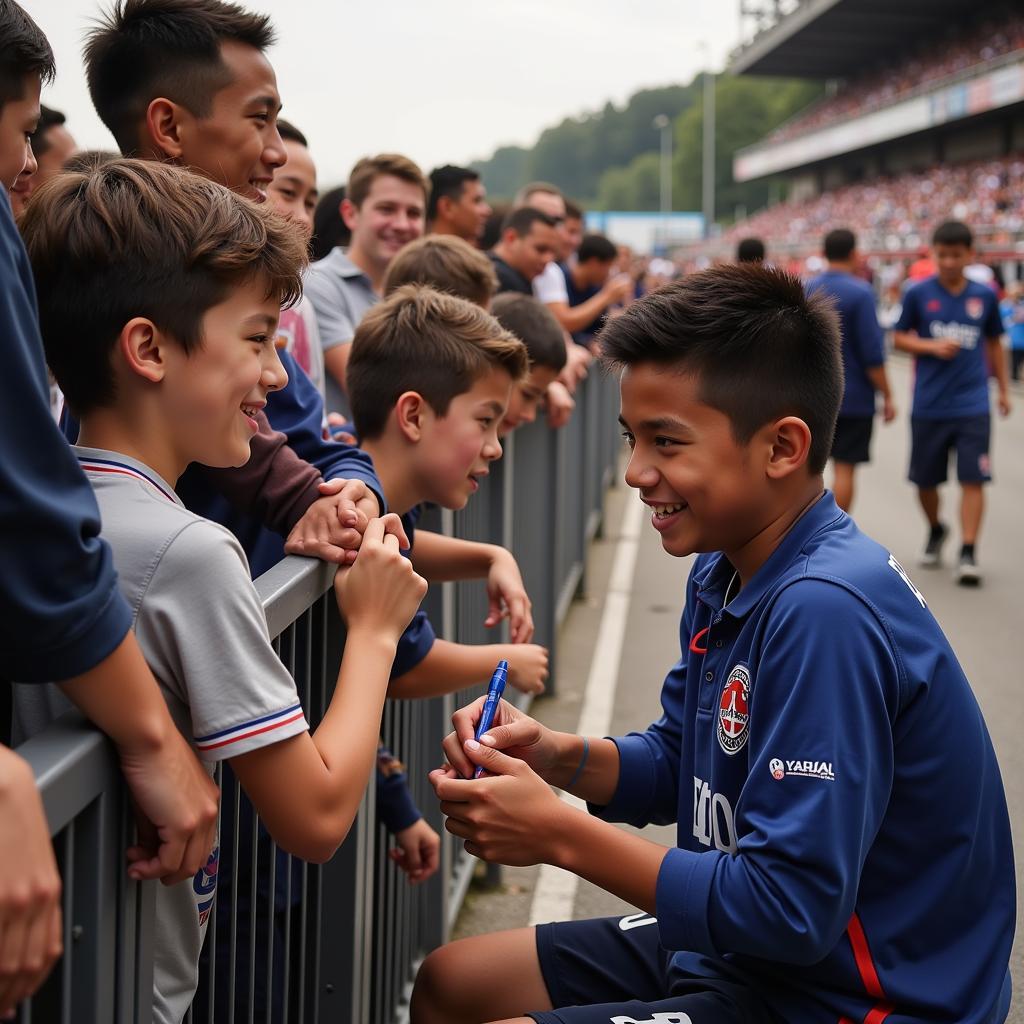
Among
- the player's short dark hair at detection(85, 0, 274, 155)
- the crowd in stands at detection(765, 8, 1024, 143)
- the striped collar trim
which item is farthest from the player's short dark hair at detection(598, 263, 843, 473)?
the crowd in stands at detection(765, 8, 1024, 143)

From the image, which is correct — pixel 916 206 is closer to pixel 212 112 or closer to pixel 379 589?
pixel 212 112

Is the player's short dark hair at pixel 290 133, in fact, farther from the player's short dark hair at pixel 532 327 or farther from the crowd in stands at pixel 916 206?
the crowd in stands at pixel 916 206

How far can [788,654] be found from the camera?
1920mm

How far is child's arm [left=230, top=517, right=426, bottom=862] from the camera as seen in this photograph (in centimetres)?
167

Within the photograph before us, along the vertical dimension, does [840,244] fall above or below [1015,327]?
above

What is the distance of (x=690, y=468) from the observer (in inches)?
85.0

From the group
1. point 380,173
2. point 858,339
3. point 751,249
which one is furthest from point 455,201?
point 751,249

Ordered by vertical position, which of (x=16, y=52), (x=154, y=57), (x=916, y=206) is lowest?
(x=16, y=52)

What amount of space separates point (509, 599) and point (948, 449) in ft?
21.3

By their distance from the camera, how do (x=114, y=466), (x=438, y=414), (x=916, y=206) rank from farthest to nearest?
(x=916, y=206)
(x=438, y=414)
(x=114, y=466)

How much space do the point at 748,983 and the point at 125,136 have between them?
2.12 meters

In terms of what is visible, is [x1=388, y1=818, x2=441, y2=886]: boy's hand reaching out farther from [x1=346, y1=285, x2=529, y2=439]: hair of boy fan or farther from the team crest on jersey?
the team crest on jersey

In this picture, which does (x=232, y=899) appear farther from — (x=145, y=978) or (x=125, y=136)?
(x=125, y=136)

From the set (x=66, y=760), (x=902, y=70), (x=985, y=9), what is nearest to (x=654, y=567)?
(x=66, y=760)
